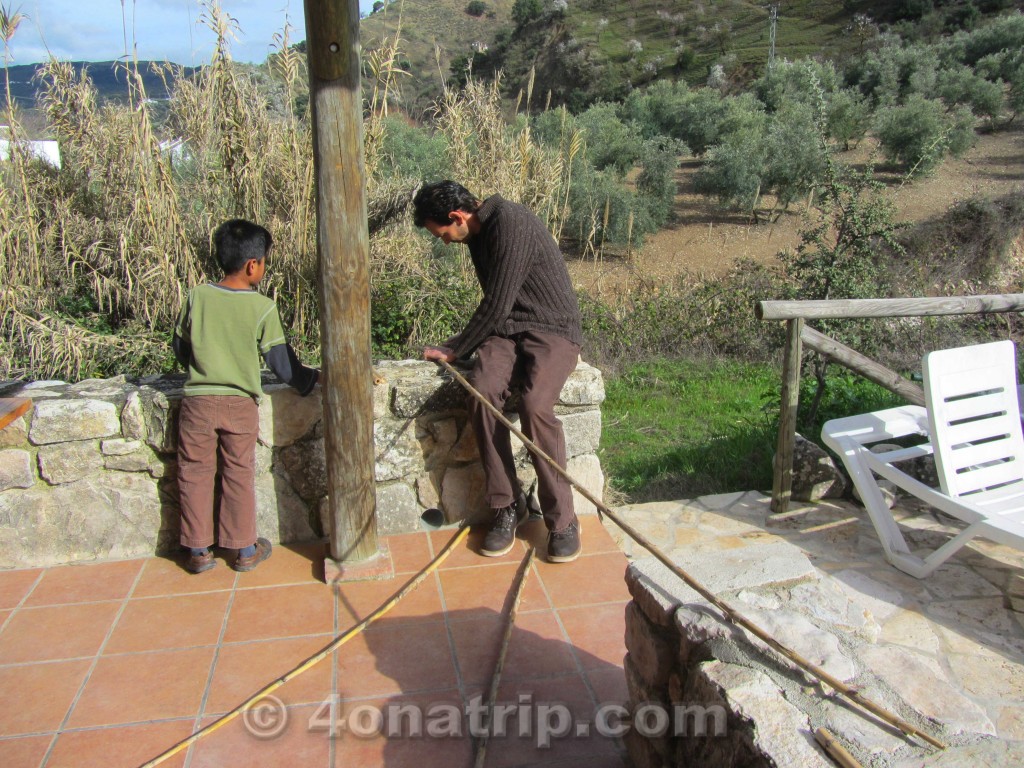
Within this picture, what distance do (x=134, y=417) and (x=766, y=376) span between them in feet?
15.5

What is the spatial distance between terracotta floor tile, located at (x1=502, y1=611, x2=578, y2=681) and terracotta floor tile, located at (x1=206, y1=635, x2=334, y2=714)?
2.00 feet

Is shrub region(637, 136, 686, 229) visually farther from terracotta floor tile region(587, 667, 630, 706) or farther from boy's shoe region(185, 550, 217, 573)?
terracotta floor tile region(587, 667, 630, 706)

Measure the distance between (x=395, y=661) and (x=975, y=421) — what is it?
2699 millimetres

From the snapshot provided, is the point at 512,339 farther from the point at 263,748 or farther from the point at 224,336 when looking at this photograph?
the point at 263,748

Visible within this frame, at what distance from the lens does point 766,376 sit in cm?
629

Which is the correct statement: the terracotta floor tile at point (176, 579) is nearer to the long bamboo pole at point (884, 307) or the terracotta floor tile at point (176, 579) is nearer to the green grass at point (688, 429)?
the green grass at point (688, 429)

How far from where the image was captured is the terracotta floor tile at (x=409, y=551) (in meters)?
3.24

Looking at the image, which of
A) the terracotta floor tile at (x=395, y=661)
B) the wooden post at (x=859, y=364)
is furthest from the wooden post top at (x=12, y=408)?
the wooden post at (x=859, y=364)

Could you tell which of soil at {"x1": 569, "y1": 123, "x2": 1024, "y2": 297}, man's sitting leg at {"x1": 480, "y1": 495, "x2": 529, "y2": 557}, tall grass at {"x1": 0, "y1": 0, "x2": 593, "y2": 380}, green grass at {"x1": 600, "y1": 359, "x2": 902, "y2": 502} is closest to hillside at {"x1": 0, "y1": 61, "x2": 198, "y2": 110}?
tall grass at {"x1": 0, "y1": 0, "x2": 593, "y2": 380}

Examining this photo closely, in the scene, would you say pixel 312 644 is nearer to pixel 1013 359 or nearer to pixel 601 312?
pixel 1013 359

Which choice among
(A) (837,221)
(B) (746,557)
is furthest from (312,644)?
(A) (837,221)

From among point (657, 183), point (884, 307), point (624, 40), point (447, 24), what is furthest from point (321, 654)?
point (447, 24)

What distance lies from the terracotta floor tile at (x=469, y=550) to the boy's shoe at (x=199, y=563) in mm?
903

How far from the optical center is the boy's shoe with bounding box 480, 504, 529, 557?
331cm
